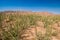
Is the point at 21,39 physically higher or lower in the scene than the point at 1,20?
lower

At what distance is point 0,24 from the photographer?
9.52m

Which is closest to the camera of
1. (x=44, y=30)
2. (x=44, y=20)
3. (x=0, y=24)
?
(x=44, y=30)

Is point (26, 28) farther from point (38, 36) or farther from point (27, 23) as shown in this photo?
point (38, 36)

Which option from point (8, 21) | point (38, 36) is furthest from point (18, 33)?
point (8, 21)

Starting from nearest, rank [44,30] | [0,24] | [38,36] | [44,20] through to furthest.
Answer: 1. [38,36]
2. [44,30]
3. [0,24]
4. [44,20]

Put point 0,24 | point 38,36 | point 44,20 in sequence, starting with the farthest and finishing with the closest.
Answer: point 44,20
point 0,24
point 38,36

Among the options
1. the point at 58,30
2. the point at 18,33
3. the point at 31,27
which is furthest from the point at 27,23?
the point at 58,30

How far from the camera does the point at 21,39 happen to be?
26.8 ft

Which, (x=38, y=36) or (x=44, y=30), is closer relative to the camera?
(x=38, y=36)

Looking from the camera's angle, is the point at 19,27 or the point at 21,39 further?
the point at 19,27

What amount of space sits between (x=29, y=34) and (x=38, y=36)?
56 centimetres

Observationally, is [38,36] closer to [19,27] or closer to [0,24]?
[19,27]

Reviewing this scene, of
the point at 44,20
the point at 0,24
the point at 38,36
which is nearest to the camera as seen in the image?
the point at 38,36

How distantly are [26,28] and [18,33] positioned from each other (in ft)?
1.82
